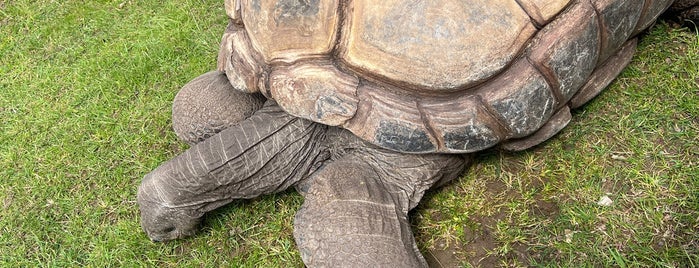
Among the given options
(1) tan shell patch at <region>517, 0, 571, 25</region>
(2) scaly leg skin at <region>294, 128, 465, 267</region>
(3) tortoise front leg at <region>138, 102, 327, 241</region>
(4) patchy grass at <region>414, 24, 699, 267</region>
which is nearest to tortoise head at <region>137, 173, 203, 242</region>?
(3) tortoise front leg at <region>138, 102, 327, 241</region>

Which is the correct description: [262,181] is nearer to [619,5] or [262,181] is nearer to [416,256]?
[416,256]

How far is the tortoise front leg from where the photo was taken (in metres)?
2.62

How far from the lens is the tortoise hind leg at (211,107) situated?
9.86ft

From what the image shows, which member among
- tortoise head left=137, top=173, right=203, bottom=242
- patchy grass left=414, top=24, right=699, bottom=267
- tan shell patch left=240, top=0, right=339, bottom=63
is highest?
tan shell patch left=240, top=0, right=339, bottom=63

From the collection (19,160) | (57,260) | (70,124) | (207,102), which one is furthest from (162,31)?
(57,260)

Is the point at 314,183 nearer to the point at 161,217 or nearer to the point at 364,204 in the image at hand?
the point at 364,204

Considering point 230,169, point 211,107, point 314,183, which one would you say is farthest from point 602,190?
point 211,107

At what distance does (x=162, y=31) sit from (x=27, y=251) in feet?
6.07

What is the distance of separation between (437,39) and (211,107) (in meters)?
1.32

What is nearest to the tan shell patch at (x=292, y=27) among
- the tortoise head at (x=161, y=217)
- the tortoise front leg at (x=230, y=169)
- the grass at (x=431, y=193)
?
the tortoise front leg at (x=230, y=169)

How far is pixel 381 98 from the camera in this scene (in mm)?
2312

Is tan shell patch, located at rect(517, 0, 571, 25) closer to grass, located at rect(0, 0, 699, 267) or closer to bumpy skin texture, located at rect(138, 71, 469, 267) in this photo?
bumpy skin texture, located at rect(138, 71, 469, 267)

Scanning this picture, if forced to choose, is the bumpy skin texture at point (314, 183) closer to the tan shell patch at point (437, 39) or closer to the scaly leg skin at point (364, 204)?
the scaly leg skin at point (364, 204)

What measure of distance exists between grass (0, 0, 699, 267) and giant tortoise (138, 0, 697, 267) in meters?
0.21
